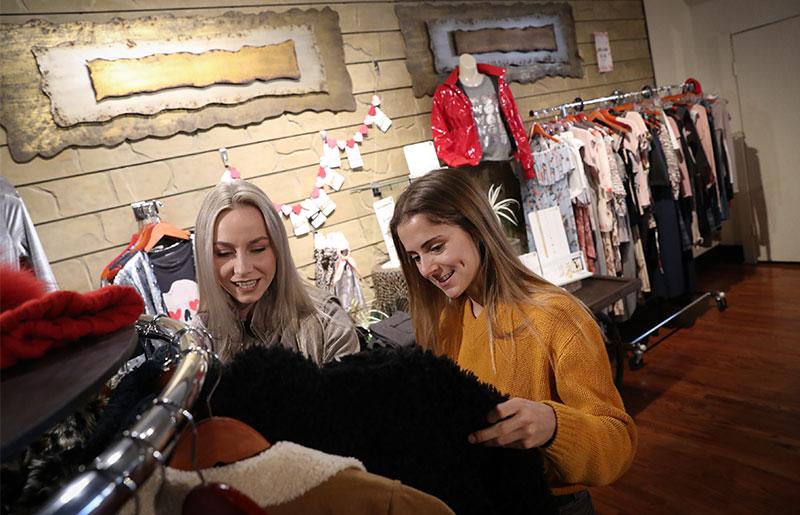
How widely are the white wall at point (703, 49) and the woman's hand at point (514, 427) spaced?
561 cm

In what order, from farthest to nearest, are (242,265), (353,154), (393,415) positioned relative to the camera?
(353,154) < (242,265) < (393,415)

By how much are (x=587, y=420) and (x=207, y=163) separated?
247 cm

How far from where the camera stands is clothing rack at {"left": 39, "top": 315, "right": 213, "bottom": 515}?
1.13 ft

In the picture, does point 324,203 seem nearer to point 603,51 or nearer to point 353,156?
point 353,156

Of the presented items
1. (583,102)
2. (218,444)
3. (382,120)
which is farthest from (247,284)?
(583,102)

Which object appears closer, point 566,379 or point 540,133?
point 566,379

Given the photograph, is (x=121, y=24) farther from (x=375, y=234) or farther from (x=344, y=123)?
(x=375, y=234)

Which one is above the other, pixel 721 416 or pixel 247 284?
pixel 247 284

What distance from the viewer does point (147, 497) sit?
498 mm

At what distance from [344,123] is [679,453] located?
270 cm

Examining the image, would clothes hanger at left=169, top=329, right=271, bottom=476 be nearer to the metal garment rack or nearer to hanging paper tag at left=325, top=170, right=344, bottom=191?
hanging paper tag at left=325, top=170, right=344, bottom=191

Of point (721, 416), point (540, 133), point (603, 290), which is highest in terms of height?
point (540, 133)

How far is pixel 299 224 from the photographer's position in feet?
10.1

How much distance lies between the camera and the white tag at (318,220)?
10.3ft
